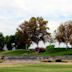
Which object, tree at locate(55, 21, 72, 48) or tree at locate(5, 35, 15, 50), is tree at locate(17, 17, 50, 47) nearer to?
tree at locate(55, 21, 72, 48)

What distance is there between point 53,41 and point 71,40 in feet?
39.9

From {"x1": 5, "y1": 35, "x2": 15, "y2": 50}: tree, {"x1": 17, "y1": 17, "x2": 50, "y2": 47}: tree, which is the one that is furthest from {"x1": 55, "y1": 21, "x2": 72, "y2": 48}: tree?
{"x1": 5, "y1": 35, "x2": 15, "y2": 50}: tree

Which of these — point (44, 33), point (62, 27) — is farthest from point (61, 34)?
point (44, 33)

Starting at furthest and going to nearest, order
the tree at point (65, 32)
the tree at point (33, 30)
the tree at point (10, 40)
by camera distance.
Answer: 1. the tree at point (10, 40)
2. the tree at point (33, 30)
3. the tree at point (65, 32)

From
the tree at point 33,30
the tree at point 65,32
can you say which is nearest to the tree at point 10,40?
the tree at point 33,30

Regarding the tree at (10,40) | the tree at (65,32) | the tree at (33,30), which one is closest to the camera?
the tree at (65,32)

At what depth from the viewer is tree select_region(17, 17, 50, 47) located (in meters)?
113

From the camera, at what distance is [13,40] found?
14375cm

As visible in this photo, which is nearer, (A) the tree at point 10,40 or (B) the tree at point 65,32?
(B) the tree at point 65,32

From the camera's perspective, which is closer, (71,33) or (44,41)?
(71,33)

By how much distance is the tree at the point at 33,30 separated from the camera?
113438 mm

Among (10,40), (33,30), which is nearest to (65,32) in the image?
(33,30)

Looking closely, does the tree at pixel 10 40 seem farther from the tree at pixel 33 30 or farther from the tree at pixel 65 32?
the tree at pixel 65 32

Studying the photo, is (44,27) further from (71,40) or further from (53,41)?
(71,40)
